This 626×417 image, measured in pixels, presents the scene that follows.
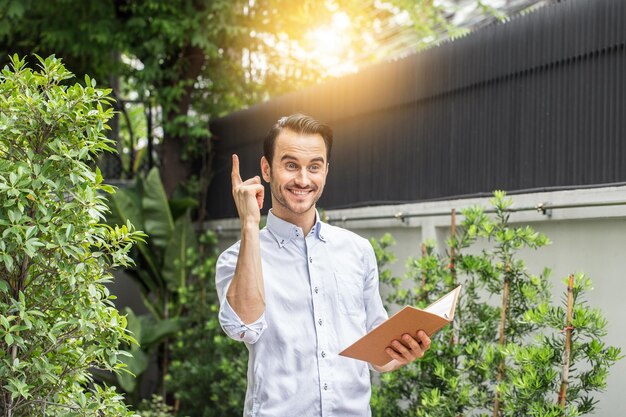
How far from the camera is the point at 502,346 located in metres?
4.39

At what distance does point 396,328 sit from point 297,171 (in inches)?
22.4

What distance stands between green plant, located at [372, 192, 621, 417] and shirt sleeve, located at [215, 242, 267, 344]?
61.0 inches

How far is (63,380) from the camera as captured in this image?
3.42 m

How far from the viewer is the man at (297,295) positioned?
2738mm

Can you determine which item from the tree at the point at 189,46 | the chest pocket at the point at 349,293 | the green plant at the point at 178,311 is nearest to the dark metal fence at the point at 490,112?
the green plant at the point at 178,311

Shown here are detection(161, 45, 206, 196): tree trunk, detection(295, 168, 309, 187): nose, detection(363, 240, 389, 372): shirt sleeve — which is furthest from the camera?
detection(161, 45, 206, 196): tree trunk

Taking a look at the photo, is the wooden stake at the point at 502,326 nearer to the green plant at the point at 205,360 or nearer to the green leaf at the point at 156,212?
the green plant at the point at 205,360

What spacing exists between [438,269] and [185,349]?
414 centimetres

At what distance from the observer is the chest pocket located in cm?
299

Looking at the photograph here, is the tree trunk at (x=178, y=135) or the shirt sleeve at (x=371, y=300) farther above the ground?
the tree trunk at (x=178, y=135)

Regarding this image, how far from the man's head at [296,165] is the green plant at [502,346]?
144 centimetres

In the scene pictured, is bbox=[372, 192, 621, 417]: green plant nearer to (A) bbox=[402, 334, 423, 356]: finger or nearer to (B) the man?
(B) the man

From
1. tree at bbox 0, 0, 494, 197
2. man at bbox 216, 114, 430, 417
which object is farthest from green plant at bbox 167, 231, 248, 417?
man at bbox 216, 114, 430, 417

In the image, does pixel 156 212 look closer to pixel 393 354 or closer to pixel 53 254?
pixel 53 254
